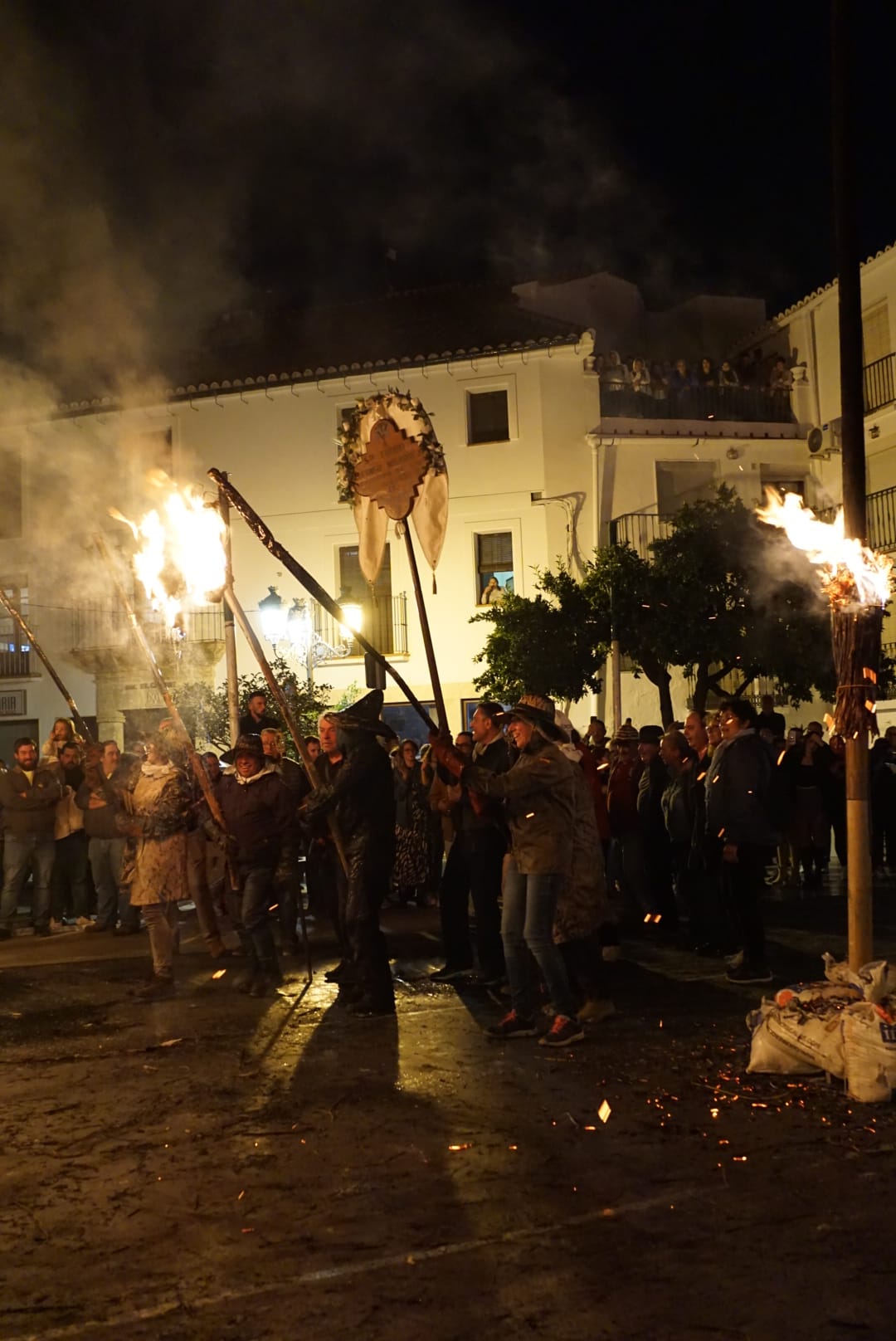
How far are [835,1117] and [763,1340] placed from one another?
197 cm

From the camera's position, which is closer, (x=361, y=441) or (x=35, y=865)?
(x=361, y=441)

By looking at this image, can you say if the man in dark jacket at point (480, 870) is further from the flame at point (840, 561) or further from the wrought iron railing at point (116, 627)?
the wrought iron railing at point (116, 627)

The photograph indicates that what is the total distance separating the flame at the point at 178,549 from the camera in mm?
8719

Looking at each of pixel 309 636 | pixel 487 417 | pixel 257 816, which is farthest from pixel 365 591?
pixel 257 816

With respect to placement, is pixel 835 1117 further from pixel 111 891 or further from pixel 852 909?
pixel 111 891

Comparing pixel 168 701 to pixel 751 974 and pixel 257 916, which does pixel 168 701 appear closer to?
pixel 257 916

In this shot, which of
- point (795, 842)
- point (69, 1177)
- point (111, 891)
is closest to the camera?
point (69, 1177)

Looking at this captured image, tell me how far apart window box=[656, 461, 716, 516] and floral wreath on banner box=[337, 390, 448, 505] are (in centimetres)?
1719

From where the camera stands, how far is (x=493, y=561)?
24.9 meters

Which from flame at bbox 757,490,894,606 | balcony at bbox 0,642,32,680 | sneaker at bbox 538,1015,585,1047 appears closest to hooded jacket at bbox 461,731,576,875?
sneaker at bbox 538,1015,585,1047

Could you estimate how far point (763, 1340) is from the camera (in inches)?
124

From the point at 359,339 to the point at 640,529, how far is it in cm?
809

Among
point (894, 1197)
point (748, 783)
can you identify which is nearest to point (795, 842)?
point (748, 783)

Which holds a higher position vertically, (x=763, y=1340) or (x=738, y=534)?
(x=738, y=534)
